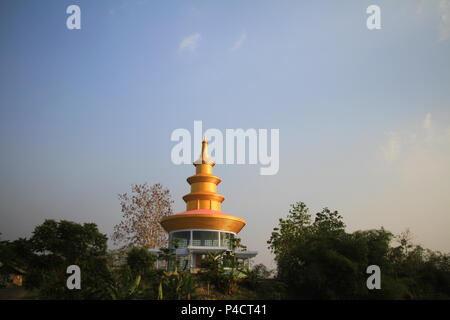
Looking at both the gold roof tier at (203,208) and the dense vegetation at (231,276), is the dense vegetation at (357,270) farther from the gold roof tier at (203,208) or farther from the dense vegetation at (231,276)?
the gold roof tier at (203,208)

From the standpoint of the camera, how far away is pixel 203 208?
42.3 meters

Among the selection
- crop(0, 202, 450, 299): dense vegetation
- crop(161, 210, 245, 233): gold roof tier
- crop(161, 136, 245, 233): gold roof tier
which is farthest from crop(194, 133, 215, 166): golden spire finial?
crop(0, 202, 450, 299): dense vegetation

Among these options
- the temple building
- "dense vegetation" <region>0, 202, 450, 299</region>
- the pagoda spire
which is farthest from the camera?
the pagoda spire

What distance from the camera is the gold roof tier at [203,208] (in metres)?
38.1

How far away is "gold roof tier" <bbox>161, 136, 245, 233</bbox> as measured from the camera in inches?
1500

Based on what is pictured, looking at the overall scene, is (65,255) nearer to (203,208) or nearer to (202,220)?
(202,220)

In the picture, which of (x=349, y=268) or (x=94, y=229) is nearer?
(x=349, y=268)

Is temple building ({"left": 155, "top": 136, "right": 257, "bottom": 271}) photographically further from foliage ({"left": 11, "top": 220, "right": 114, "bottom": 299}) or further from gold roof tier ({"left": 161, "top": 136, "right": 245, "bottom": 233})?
foliage ({"left": 11, "top": 220, "right": 114, "bottom": 299})

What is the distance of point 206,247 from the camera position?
36.2 meters

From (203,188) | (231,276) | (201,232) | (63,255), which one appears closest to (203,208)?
(203,188)
